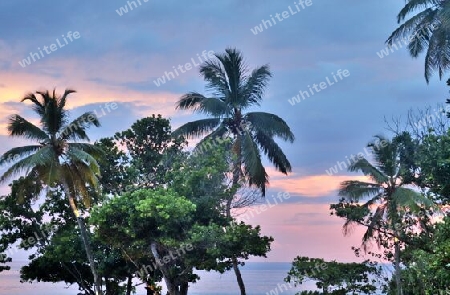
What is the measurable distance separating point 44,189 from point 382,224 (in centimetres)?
1451

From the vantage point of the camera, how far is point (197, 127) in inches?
998

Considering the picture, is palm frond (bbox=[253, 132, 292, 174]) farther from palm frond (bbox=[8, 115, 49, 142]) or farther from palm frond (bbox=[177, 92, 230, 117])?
palm frond (bbox=[8, 115, 49, 142])

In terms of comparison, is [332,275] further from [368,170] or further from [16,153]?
[16,153]

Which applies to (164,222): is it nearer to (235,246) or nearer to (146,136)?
(235,246)

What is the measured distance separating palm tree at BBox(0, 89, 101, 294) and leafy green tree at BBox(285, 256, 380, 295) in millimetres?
8144

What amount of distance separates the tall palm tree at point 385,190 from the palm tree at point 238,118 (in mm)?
3288

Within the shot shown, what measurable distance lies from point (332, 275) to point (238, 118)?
8055 mm

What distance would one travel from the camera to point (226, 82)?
25.1 metres

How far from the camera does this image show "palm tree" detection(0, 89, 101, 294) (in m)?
21.4

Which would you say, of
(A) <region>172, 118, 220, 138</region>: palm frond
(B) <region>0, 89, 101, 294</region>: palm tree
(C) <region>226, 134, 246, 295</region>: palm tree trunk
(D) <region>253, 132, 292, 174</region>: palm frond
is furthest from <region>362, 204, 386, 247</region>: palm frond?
(B) <region>0, 89, 101, 294</region>: palm tree

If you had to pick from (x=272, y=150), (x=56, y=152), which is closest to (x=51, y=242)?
(x=56, y=152)

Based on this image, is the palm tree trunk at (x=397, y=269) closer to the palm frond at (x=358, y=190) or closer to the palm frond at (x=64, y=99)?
the palm frond at (x=358, y=190)

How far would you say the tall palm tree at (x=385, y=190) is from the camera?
73.0 feet

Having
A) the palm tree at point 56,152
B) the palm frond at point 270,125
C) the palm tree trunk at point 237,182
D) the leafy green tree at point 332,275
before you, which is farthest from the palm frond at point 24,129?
the leafy green tree at point 332,275
